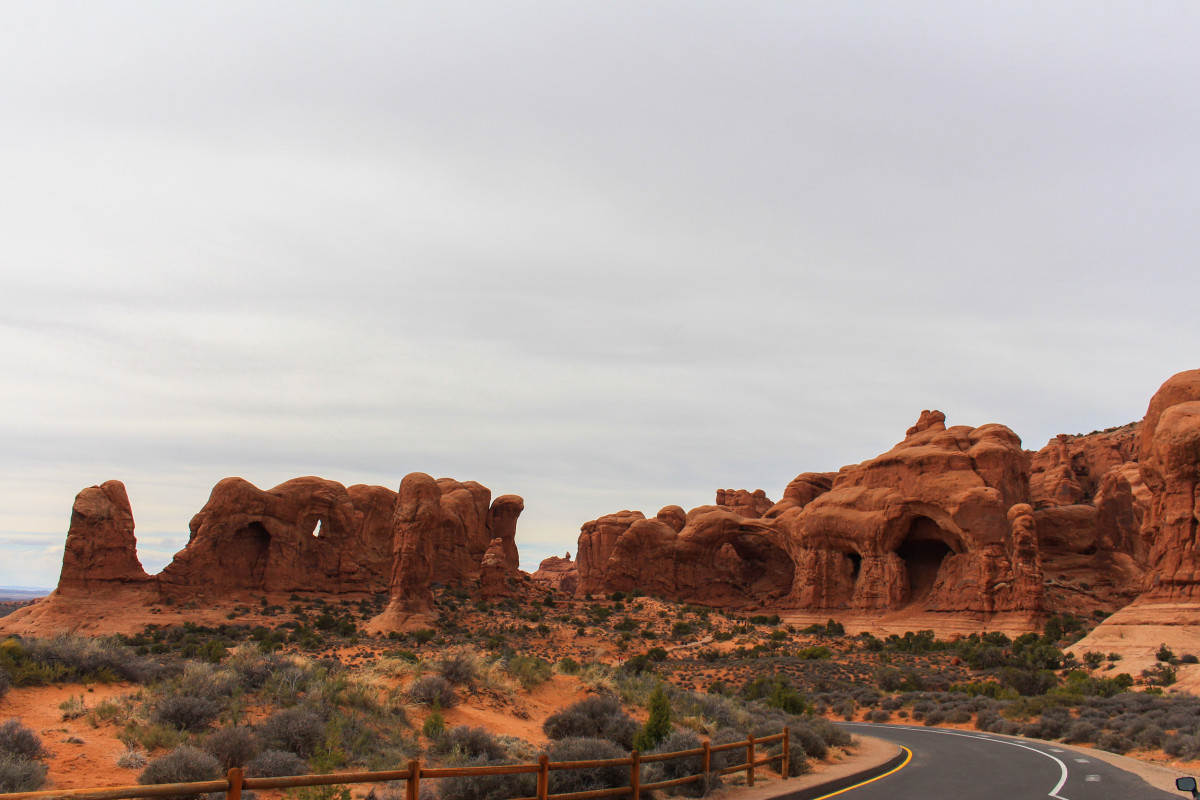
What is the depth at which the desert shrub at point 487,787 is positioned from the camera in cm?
905

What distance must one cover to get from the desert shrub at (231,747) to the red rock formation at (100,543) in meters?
38.5

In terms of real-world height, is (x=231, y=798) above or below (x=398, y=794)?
above

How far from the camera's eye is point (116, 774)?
28.8 ft

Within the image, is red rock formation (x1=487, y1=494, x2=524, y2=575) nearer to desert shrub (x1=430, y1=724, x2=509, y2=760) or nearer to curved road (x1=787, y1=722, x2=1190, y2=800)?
curved road (x1=787, y1=722, x2=1190, y2=800)

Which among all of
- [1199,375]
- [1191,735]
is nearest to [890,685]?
[1191,735]

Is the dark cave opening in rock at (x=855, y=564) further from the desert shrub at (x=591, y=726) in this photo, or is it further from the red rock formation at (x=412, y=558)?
the desert shrub at (x=591, y=726)

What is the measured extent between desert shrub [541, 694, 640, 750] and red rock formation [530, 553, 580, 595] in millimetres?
78760

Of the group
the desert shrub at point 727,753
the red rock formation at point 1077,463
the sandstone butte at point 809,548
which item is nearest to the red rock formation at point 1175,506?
the sandstone butte at point 809,548

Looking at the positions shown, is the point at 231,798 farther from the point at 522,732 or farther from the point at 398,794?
the point at 522,732

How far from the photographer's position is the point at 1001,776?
14.8 m

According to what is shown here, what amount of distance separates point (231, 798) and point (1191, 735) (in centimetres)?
2018

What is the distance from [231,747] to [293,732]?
101 centimetres

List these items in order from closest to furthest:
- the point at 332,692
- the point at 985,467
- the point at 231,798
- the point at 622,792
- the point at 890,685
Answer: the point at 231,798
the point at 622,792
the point at 332,692
the point at 890,685
the point at 985,467

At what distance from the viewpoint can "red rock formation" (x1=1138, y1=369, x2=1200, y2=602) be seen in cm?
3316
